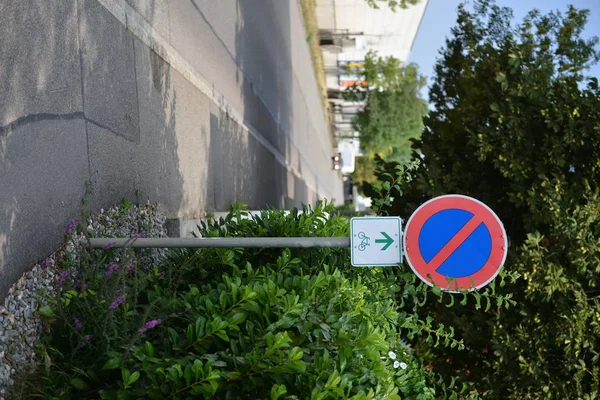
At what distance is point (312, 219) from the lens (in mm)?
6297

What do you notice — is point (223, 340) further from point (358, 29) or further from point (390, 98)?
point (358, 29)

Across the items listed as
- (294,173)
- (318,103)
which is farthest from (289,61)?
(318,103)

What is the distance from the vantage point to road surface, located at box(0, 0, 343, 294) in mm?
4367

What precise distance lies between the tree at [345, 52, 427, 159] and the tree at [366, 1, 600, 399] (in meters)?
18.4

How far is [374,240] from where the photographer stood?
4484mm

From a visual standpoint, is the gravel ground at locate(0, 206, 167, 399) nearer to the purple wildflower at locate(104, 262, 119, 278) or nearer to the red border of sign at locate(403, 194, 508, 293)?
the purple wildflower at locate(104, 262, 119, 278)

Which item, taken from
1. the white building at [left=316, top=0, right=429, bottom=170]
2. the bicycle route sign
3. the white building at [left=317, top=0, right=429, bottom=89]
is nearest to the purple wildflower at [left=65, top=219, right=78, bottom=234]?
the bicycle route sign

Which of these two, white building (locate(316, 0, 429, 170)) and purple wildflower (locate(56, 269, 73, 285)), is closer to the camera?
purple wildflower (locate(56, 269, 73, 285))

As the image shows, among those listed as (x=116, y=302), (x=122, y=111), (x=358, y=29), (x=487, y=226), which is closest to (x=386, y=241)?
(x=487, y=226)

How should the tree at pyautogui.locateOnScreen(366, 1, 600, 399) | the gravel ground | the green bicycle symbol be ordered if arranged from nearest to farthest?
1. the gravel ground
2. the green bicycle symbol
3. the tree at pyautogui.locateOnScreen(366, 1, 600, 399)

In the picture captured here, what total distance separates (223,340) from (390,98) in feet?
78.6

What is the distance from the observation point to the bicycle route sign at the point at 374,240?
4.44m

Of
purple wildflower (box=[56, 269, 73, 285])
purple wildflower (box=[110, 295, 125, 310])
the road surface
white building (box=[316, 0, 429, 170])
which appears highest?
white building (box=[316, 0, 429, 170])

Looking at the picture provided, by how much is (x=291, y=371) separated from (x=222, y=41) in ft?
26.5
